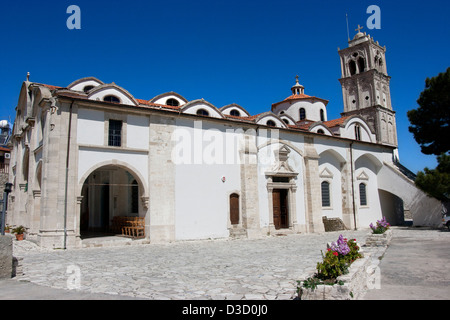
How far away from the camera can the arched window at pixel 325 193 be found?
23281mm

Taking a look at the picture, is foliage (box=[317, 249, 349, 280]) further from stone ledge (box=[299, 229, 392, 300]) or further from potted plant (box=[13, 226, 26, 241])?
potted plant (box=[13, 226, 26, 241])

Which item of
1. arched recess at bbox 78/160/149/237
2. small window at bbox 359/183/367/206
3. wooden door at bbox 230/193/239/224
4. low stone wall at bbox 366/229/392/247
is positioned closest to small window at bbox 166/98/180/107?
arched recess at bbox 78/160/149/237

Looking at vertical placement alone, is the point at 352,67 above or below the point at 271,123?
above

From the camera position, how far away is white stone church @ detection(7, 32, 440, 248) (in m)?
14.2

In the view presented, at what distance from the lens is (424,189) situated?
22.4 meters

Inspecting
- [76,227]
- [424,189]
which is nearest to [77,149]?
[76,227]

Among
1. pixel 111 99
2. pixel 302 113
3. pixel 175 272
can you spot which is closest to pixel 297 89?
pixel 302 113

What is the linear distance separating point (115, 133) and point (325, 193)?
14.8m

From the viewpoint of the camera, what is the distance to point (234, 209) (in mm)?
18406

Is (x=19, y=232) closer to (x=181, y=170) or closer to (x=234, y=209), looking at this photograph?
(x=181, y=170)

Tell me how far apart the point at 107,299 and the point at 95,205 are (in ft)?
49.7

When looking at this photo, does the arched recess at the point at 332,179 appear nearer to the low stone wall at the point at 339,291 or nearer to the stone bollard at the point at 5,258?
the low stone wall at the point at 339,291

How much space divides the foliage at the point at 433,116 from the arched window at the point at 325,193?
29.3 ft

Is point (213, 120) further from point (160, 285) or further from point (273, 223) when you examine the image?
point (160, 285)
